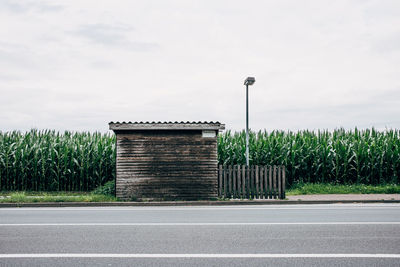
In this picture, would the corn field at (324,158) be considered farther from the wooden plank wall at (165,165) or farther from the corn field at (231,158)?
the wooden plank wall at (165,165)

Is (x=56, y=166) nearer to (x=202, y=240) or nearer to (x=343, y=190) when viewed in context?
(x=343, y=190)

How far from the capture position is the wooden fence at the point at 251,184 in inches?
692

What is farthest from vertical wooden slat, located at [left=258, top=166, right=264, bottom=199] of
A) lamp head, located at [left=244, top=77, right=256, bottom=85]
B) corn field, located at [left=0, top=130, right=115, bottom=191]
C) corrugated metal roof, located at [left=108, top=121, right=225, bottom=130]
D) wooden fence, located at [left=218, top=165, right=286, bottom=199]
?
corn field, located at [left=0, top=130, right=115, bottom=191]

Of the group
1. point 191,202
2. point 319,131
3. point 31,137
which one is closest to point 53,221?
point 191,202

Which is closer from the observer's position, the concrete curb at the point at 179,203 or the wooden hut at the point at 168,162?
the concrete curb at the point at 179,203

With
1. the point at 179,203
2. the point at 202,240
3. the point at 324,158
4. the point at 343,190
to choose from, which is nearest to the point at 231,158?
the point at 324,158

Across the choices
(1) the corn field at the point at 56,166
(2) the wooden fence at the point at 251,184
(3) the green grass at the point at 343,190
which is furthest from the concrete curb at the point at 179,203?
(1) the corn field at the point at 56,166

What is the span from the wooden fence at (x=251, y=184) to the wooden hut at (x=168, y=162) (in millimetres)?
491

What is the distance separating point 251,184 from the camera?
17688 mm

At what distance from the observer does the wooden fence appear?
17.6 metres

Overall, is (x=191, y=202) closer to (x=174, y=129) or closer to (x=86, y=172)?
(x=174, y=129)

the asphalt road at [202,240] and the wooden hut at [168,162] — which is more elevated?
the wooden hut at [168,162]

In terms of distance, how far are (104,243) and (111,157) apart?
16.3m

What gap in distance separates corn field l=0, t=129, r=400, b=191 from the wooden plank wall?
6.72 meters
